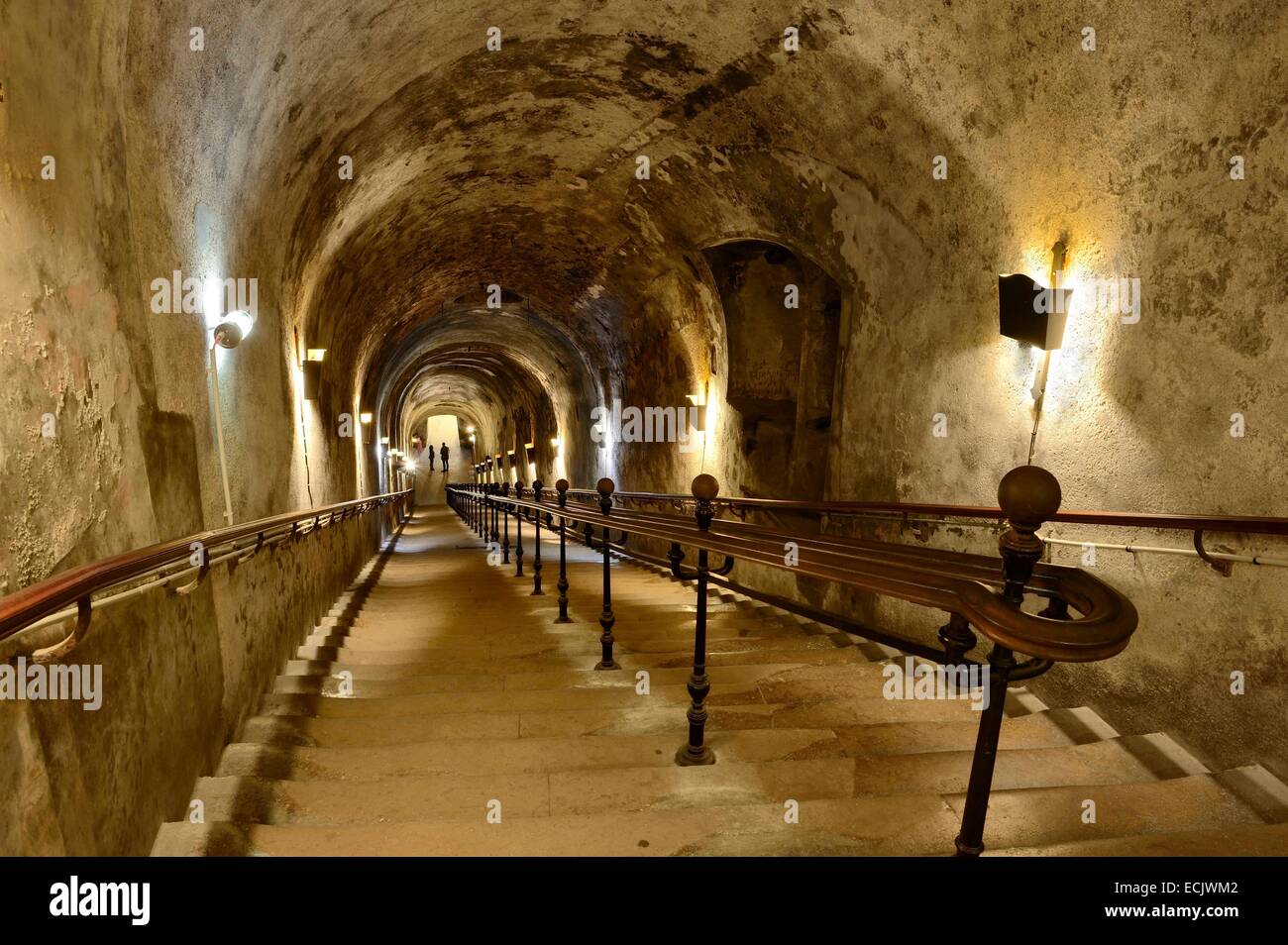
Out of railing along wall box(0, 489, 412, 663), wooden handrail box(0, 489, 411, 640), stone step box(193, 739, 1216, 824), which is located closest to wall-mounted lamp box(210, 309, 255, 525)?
railing along wall box(0, 489, 412, 663)

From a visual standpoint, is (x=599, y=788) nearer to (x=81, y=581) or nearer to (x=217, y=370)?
(x=81, y=581)

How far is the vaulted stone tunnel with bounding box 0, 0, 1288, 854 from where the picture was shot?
6.91ft

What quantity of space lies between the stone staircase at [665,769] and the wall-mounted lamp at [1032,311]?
187 centimetres

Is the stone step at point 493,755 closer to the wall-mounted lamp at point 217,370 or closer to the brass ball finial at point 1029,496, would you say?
the wall-mounted lamp at point 217,370

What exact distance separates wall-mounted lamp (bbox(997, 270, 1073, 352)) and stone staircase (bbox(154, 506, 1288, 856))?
1872 millimetres

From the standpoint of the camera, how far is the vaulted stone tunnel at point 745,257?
2105mm

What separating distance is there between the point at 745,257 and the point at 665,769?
5.65 meters

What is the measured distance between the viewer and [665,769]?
2.73 metres

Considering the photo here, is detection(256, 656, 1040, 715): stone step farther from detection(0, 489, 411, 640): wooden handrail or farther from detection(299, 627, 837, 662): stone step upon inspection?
detection(0, 489, 411, 640): wooden handrail

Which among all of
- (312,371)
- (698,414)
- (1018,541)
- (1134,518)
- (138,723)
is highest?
(312,371)

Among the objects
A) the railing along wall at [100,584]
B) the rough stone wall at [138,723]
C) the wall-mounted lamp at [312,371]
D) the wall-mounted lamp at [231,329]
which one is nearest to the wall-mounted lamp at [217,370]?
the wall-mounted lamp at [231,329]

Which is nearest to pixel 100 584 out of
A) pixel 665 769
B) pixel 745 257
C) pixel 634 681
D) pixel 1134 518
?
pixel 665 769

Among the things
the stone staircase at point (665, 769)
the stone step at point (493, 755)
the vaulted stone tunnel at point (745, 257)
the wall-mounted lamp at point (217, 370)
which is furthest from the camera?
the wall-mounted lamp at point (217, 370)

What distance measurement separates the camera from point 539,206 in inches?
328
